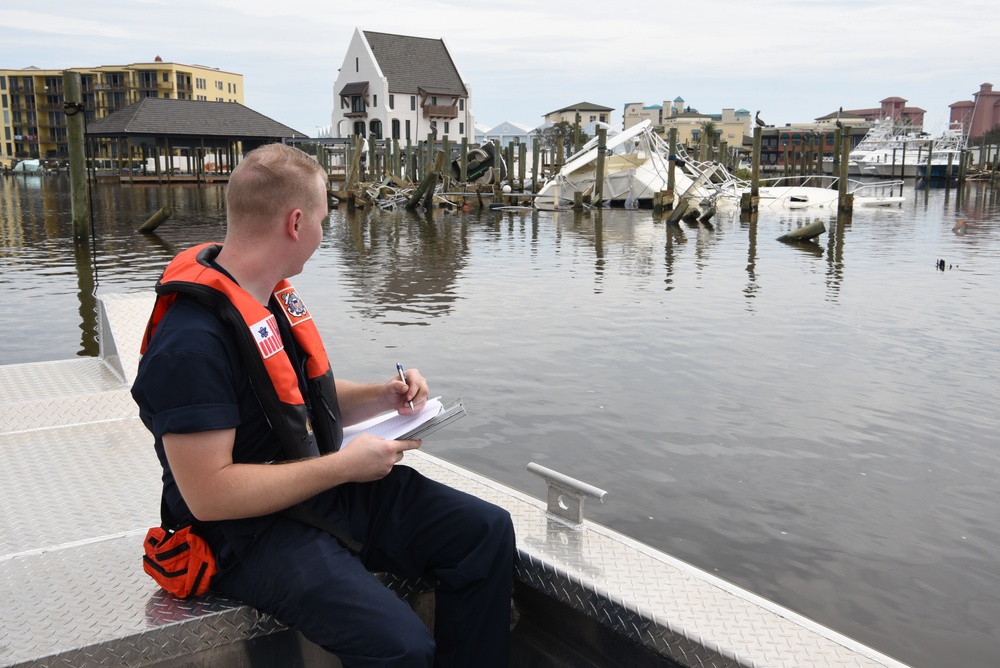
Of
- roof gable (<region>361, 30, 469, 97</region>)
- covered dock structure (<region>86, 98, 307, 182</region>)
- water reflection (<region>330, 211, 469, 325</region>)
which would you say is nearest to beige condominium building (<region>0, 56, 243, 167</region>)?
roof gable (<region>361, 30, 469, 97</region>)

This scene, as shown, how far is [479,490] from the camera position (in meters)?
3.25

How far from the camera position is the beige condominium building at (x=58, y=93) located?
108062mm

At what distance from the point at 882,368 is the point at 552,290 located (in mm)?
6519

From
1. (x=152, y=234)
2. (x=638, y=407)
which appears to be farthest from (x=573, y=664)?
(x=152, y=234)

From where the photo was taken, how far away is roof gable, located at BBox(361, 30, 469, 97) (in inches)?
3162

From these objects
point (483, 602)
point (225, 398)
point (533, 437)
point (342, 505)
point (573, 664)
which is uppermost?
point (225, 398)

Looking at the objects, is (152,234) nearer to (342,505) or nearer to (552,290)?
(552,290)

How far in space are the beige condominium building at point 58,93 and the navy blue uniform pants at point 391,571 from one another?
379ft

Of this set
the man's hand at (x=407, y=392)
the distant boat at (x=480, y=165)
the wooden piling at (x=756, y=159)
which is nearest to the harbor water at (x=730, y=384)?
the man's hand at (x=407, y=392)

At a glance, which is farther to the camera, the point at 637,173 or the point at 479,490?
the point at 637,173

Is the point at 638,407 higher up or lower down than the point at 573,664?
lower down

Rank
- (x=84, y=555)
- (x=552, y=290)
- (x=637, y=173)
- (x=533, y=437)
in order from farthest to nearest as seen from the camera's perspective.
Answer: (x=637, y=173) → (x=552, y=290) → (x=533, y=437) → (x=84, y=555)

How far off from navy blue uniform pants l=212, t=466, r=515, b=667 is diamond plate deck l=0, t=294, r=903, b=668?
167 mm

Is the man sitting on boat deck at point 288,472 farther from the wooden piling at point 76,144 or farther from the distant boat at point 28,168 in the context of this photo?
the distant boat at point 28,168
